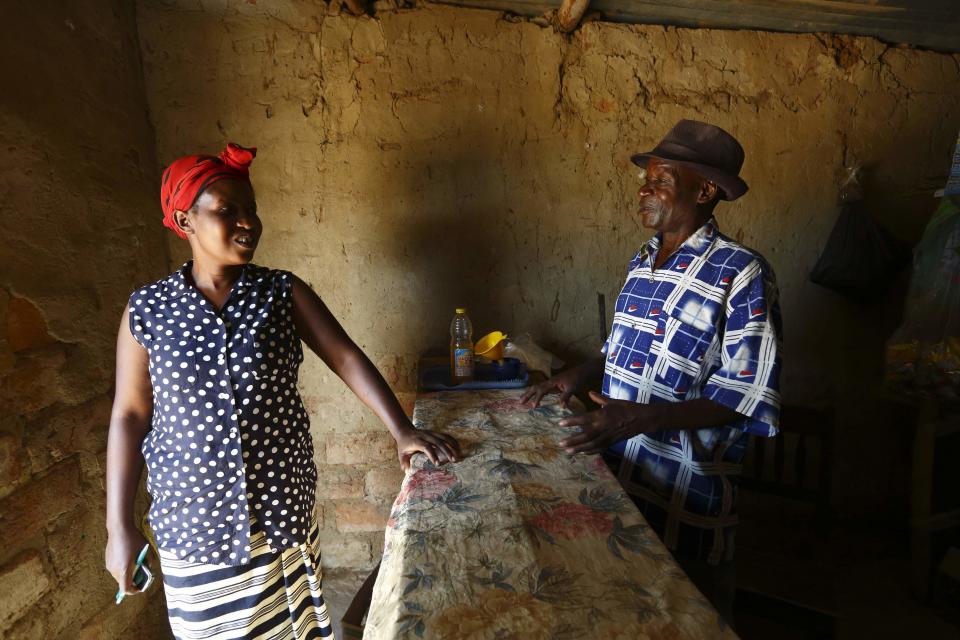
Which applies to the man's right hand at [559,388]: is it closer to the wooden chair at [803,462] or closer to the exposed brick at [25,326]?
the wooden chair at [803,462]

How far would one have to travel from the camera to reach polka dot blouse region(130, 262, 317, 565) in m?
1.38

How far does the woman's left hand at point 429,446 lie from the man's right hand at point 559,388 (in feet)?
1.46

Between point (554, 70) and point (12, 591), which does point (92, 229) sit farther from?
point (554, 70)

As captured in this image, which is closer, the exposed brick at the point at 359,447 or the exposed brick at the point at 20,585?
the exposed brick at the point at 20,585

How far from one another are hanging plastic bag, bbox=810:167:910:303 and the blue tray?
72.3 inches

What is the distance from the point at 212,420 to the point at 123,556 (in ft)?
1.61

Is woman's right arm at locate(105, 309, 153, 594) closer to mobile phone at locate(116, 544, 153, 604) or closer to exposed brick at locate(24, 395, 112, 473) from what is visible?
mobile phone at locate(116, 544, 153, 604)

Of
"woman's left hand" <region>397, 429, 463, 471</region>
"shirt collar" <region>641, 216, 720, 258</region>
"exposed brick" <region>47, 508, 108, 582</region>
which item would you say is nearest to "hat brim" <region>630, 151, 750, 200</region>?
"shirt collar" <region>641, 216, 720, 258</region>

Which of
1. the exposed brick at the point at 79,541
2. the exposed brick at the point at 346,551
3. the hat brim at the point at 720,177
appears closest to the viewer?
the hat brim at the point at 720,177

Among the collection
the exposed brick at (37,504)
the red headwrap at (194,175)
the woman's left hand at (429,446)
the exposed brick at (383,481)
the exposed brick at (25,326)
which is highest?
the red headwrap at (194,175)

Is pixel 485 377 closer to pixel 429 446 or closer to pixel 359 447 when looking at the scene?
pixel 429 446

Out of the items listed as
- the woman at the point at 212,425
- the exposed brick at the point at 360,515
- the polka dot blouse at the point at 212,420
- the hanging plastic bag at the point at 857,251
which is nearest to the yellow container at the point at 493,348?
the woman at the point at 212,425

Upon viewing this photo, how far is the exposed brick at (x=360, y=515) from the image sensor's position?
2.67 m

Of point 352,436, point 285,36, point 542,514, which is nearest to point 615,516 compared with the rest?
point 542,514
